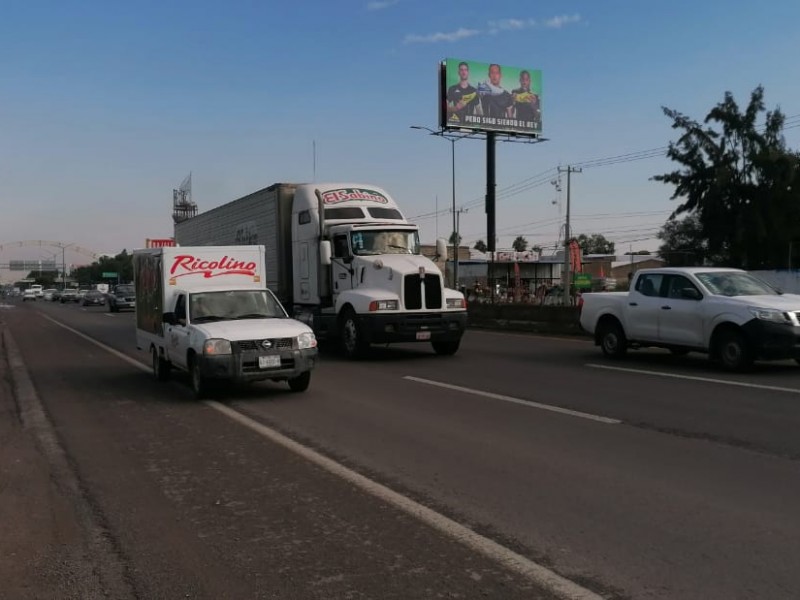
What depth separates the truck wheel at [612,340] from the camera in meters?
14.6

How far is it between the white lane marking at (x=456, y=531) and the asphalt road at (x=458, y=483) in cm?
8

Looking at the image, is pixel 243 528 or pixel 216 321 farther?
pixel 216 321

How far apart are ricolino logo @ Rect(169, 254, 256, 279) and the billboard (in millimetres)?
44454

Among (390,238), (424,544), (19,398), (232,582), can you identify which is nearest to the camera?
(232,582)

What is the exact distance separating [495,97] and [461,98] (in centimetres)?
325

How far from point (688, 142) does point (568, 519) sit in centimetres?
4486

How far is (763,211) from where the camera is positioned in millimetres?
42938

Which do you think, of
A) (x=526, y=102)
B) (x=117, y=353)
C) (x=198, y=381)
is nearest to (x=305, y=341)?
(x=198, y=381)

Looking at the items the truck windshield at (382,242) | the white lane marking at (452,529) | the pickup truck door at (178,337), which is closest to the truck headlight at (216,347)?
the pickup truck door at (178,337)

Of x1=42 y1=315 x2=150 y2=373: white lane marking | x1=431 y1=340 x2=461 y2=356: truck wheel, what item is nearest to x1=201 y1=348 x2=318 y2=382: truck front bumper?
x1=42 y1=315 x2=150 y2=373: white lane marking

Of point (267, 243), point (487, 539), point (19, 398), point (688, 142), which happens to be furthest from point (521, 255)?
point (487, 539)

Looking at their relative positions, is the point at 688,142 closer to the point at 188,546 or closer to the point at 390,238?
the point at 390,238

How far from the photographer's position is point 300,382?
11.2 meters

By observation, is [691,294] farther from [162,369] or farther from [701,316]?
[162,369]
